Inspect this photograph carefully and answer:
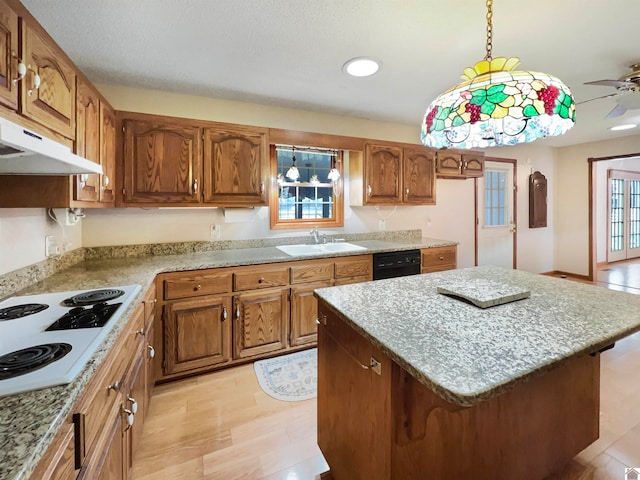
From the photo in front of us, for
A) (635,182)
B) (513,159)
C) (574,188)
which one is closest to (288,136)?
(513,159)

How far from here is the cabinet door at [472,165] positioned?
364 centimetres

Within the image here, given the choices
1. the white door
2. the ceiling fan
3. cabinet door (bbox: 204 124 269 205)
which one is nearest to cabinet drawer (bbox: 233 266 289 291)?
cabinet door (bbox: 204 124 269 205)

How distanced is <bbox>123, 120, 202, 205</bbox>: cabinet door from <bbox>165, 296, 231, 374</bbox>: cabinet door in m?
0.85

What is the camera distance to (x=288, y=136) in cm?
276

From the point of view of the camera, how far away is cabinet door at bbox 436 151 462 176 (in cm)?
350

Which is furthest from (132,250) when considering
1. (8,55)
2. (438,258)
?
(438,258)

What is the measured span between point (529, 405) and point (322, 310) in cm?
96

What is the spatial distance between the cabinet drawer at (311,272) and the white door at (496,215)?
295cm

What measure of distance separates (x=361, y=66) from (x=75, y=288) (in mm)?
2310

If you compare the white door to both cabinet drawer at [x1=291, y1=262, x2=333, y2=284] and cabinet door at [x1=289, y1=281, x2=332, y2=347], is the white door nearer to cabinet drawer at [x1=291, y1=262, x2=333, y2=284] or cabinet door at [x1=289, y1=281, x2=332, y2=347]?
cabinet drawer at [x1=291, y1=262, x2=333, y2=284]

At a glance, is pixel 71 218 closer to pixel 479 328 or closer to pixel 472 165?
pixel 479 328

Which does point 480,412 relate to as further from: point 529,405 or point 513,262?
point 513,262

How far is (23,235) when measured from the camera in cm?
165

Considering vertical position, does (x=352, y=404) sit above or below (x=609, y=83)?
below
